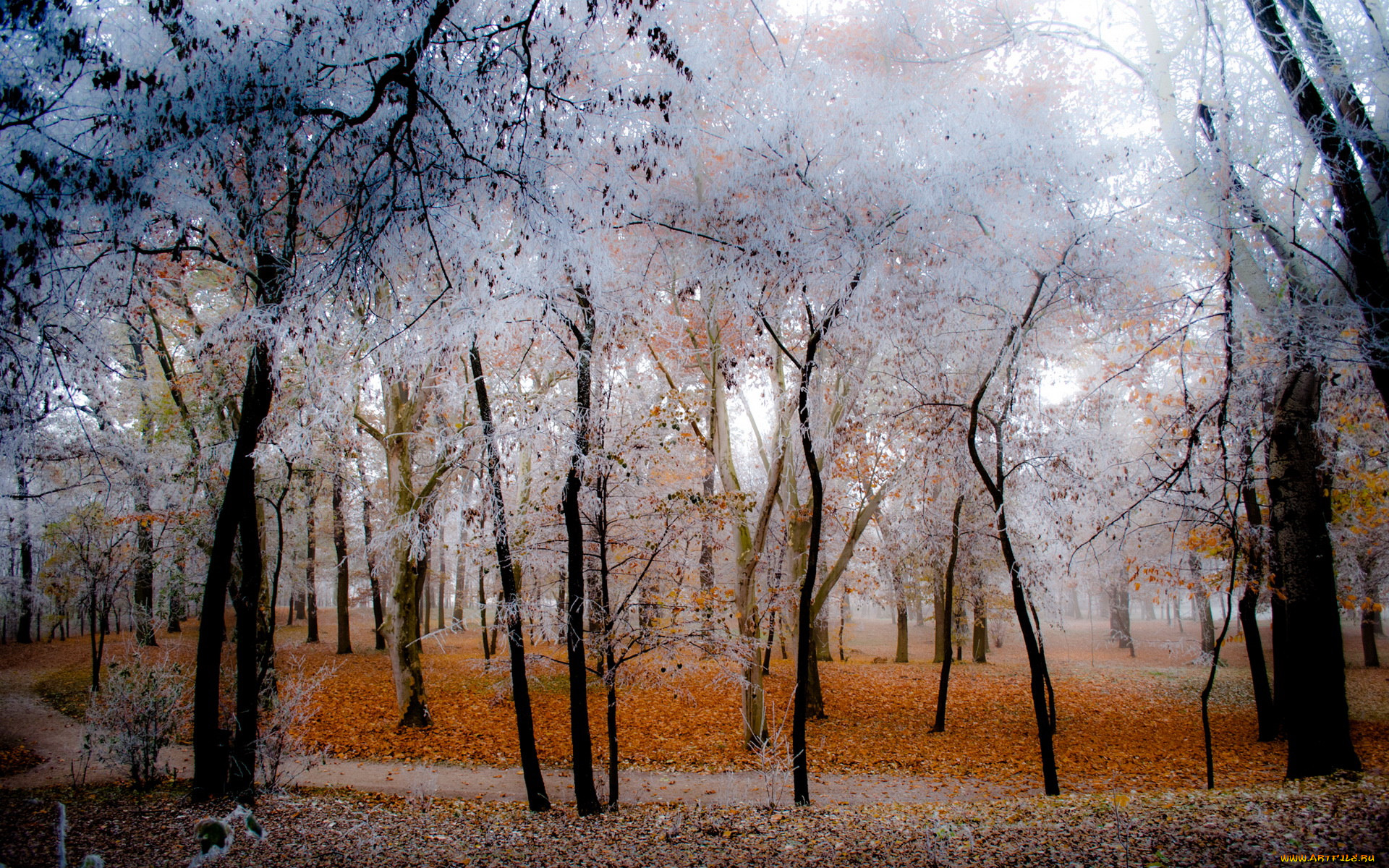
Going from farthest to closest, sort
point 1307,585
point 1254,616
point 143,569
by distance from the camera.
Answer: point 143,569 → point 1254,616 → point 1307,585

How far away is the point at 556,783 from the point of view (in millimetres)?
8602

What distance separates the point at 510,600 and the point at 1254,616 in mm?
10437

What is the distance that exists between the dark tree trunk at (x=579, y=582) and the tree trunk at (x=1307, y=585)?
748 centimetres

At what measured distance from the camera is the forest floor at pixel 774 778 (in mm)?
4582

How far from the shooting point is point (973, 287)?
6.97 meters

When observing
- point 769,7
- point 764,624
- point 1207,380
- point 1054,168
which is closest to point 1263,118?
point 1054,168

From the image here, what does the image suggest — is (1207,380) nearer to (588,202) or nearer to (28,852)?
(588,202)

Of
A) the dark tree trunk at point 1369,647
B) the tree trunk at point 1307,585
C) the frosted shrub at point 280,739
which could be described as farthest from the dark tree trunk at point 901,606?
the frosted shrub at point 280,739

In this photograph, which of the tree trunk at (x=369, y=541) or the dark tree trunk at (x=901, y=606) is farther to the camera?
the dark tree trunk at (x=901, y=606)

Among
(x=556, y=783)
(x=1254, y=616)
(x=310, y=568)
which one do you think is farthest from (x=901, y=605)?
(x=310, y=568)

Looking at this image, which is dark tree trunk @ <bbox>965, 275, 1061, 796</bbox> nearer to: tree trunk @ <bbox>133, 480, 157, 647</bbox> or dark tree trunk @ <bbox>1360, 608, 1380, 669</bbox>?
tree trunk @ <bbox>133, 480, 157, 647</bbox>

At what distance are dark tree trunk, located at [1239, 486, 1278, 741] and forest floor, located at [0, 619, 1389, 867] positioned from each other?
443 millimetres

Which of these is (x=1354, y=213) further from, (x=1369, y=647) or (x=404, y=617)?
(x=1369, y=647)

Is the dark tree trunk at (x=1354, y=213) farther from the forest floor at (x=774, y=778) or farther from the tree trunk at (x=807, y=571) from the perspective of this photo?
the tree trunk at (x=807, y=571)
